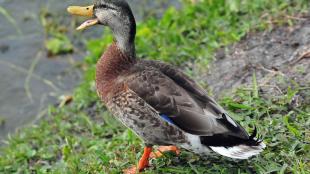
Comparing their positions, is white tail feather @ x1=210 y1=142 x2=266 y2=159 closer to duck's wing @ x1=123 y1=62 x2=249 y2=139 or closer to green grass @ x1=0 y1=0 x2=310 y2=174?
duck's wing @ x1=123 y1=62 x2=249 y2=139

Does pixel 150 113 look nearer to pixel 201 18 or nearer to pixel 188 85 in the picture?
pixel 188 85

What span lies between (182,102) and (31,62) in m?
3.57

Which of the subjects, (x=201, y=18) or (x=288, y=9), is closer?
(x=288, y=9)

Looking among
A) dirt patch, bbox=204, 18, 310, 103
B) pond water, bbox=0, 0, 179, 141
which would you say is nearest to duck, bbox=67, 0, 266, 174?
dirt patch, bbox=204, 18, 310, 103

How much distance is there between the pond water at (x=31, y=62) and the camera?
21.8 feet

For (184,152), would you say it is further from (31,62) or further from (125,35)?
(31,62)

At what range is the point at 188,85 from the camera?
4.21 metres

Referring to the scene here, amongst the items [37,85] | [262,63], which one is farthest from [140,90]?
[37,85]

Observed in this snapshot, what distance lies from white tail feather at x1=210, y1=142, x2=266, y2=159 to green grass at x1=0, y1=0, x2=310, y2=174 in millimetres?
198

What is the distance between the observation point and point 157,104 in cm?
406

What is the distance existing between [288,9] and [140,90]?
7.72ft

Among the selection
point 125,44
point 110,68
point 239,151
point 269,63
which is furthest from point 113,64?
point 269,63

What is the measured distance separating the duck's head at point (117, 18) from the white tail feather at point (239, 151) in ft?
3.54

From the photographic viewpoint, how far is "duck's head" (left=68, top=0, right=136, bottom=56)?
4469mm
